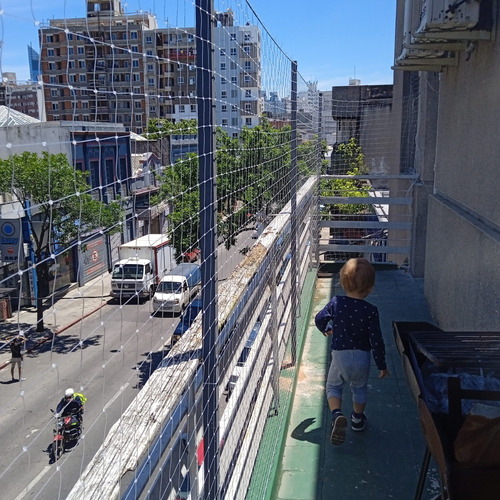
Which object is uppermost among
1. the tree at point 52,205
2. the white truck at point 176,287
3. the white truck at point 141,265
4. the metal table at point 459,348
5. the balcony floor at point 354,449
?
the tree at point 52,205

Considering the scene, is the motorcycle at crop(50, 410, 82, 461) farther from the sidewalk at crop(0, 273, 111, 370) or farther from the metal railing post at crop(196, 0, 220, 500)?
the metal railing post at crop(196, 0, 220, 500)

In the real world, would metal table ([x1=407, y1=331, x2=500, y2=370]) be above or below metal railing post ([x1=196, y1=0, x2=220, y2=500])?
below

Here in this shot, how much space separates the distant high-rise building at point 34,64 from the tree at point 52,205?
190mm

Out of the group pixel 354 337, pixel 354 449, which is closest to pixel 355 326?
pixel 354 337

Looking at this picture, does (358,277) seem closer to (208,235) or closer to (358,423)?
(358,423)

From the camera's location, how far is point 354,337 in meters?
3.92

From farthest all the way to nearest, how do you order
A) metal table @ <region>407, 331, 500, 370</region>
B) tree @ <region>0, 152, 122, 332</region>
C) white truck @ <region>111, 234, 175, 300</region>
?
metal table @ <region>407, 331, 500, 370</region> < white truck @ <region>111, 234, 175, 300</region> < tree @ <region>0, 152, 122, 332</region>

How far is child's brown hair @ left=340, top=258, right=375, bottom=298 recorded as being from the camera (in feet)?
13.0

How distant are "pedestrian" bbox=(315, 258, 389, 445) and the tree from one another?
8.13 ft

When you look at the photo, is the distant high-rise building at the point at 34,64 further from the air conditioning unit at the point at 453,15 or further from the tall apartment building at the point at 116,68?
the air conditioning unit at the point at 453,15

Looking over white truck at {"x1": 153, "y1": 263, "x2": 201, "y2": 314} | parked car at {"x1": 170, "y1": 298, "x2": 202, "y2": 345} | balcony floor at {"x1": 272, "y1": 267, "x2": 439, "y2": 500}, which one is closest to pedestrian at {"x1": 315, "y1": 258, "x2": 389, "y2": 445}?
balcony floor at {"x1": 272, "y1": 267, "x2": 439, "y2": 500}

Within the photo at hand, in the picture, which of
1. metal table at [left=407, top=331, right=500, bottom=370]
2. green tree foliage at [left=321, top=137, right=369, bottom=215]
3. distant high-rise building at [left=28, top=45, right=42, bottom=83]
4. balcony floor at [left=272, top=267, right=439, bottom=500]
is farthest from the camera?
green tree foliage at [left=321, top=137, right=369, bottom=215]

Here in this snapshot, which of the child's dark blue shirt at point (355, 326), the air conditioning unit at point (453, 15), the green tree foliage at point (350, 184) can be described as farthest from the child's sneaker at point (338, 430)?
the green tree foliage at point (350, 184)

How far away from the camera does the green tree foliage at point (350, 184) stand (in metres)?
11.0
